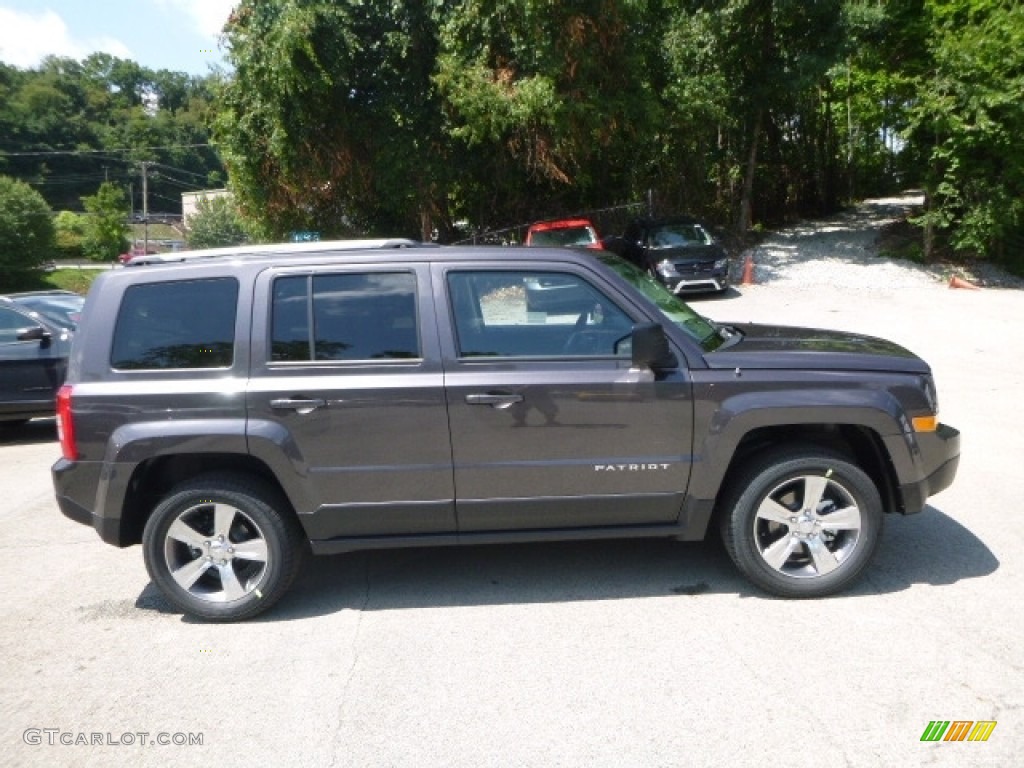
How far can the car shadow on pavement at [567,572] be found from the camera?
4504 mm

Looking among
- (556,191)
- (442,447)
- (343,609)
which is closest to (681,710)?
(442,447)

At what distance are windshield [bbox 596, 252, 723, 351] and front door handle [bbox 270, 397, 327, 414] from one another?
1700mm

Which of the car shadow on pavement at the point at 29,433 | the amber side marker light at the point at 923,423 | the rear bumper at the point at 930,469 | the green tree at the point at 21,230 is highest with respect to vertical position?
the green tree at the point at 21,230

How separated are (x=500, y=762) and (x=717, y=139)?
25207 mm

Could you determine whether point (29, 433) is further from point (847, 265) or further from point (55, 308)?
point (847, 265)

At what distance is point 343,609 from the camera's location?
4484 millimetres

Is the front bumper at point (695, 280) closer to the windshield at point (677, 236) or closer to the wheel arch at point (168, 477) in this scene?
the windshield at point (677, 236)

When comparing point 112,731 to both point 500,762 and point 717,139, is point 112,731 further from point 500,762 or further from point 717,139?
point 717,139

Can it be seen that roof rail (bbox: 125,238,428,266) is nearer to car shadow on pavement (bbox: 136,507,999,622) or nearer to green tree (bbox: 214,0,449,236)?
car shadow on pavement (bbox: 136,507,999,622)

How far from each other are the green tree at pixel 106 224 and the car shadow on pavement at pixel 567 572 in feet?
270

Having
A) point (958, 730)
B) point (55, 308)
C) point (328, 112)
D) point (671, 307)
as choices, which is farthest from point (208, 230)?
point (958, 730)

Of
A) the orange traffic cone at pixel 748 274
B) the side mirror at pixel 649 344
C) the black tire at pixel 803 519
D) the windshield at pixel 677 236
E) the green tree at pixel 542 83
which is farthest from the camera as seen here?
the orange traffic cone at pixel 748 274

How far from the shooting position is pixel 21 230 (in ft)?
210

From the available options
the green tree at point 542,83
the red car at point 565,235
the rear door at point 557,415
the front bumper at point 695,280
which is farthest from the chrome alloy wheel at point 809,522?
the green tree at point 542,83
